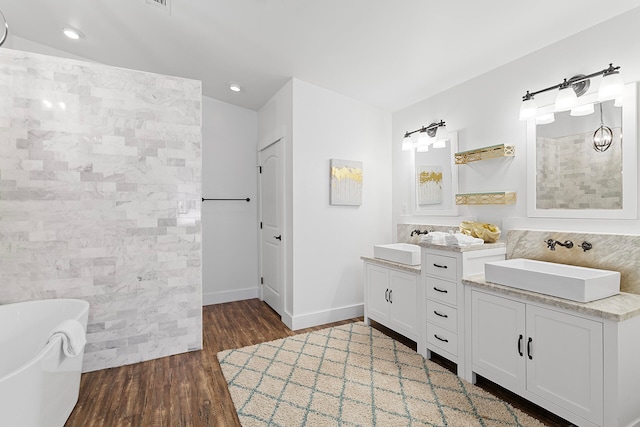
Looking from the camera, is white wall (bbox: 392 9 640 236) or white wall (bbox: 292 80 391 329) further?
white wall (bbox: 292 80 391 329)

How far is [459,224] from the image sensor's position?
294 cm

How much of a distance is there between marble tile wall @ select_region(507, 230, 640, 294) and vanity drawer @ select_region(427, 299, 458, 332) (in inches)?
26.4

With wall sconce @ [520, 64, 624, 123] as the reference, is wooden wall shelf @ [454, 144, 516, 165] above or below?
below

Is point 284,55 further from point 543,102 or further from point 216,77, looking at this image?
point 543,102

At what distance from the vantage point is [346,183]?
341cm

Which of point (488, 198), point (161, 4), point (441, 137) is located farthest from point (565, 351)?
point (161, 4)

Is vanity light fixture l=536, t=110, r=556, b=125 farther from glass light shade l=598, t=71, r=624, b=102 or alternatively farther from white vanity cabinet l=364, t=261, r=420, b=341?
white vanity cabinet l=364, t=261, r=420, b=341

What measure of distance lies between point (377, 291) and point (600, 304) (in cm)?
172

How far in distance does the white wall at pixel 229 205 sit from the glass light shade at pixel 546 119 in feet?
10.4

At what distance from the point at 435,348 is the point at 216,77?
3.36 meters

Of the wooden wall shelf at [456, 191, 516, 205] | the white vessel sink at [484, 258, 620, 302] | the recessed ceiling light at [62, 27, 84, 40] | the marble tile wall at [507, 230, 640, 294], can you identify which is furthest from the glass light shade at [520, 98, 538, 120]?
the recessed ceiling light at [62, 27, 84, 40]

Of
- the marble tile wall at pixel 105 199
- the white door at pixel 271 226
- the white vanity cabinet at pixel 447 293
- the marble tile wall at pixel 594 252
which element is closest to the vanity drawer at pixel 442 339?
the white vanity cabinet at pixel 447 293

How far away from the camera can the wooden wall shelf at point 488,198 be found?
246 centimetres

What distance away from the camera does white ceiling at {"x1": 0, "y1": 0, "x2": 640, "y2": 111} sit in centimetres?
206
